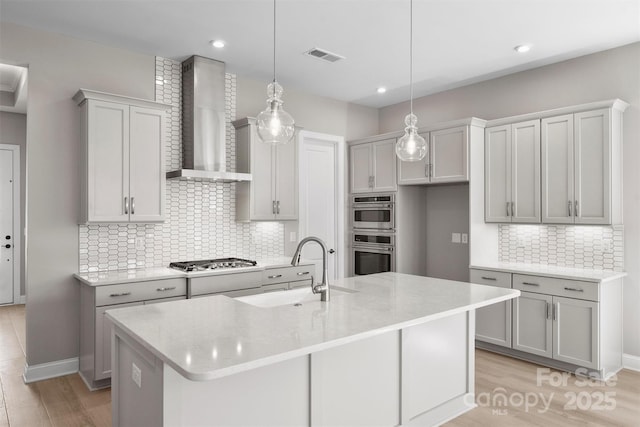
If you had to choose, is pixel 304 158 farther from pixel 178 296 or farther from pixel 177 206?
pixel 178 296

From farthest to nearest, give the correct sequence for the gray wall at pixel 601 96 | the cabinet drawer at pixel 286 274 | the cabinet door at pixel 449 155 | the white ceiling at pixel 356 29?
the cabinet door at pixel 449 155, the cabinet drawer at pixel 286 274, the gray wall at pixel 601 96, the white ceiling at pixel 356 29

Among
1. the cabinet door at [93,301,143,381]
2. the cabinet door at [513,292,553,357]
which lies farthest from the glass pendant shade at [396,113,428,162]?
the cabinet door at [93,301,143,381]

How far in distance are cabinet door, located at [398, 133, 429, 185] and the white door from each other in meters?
5.72

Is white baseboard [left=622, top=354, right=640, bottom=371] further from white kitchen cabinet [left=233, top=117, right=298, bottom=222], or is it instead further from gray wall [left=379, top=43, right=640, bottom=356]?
white kitchen cabinet [left=233, top=117, right=298, bottom=222]

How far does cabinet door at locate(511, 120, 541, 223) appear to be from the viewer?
4.20 metres

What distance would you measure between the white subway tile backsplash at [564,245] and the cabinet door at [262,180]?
262 centimetres

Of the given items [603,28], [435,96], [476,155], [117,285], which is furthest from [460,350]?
[435,96]

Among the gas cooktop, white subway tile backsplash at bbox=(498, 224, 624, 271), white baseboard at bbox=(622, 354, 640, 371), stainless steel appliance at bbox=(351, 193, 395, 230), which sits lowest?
white baseboard at bbox=(622, 354, 640, 371)

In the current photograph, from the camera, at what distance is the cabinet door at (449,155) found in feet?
14.9

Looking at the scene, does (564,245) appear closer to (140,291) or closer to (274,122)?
(274,122)

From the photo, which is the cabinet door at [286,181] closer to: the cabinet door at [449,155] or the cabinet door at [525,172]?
the cabinet door at [449,155]

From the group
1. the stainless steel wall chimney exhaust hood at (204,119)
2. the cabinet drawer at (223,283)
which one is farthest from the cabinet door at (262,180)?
the cabinet drawer at (223,283)

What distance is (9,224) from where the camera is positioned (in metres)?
6.50

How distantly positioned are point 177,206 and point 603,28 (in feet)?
13.6
